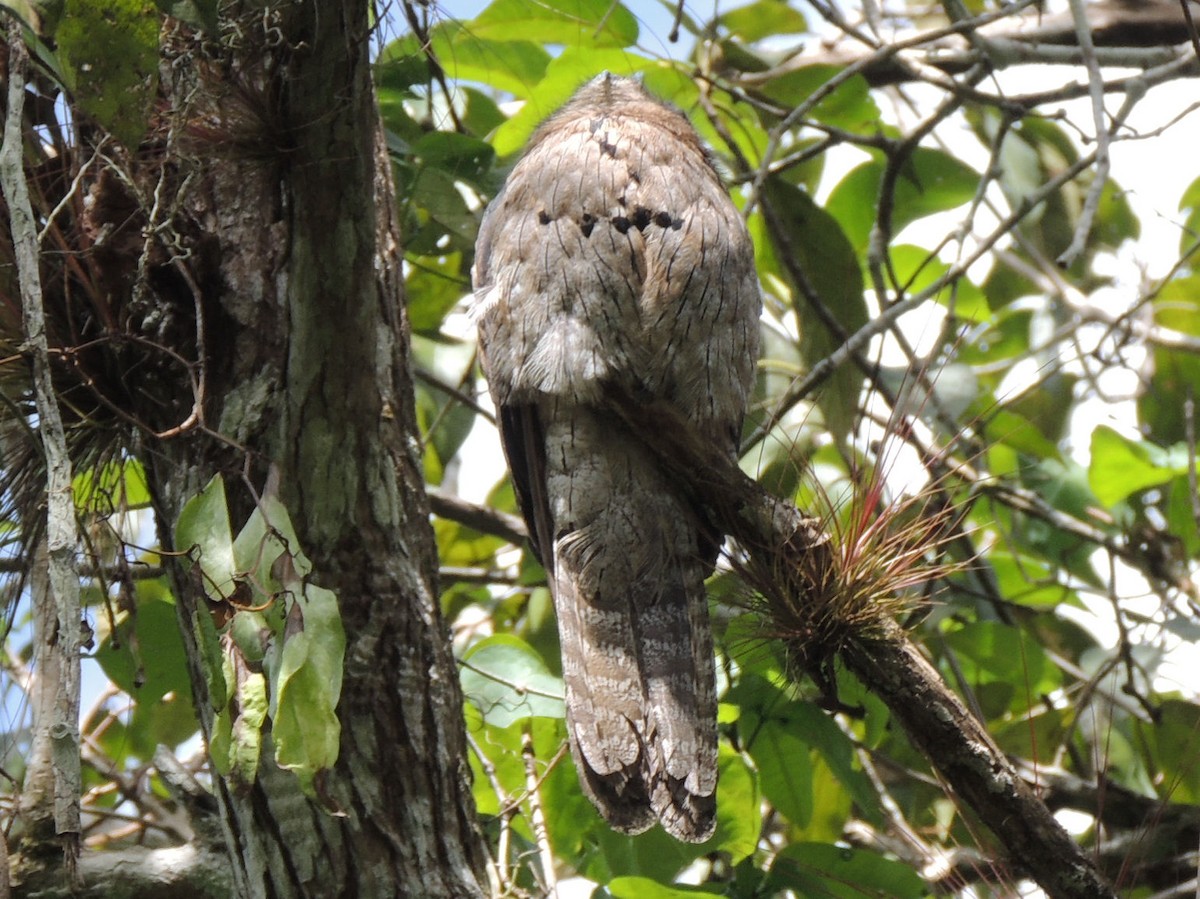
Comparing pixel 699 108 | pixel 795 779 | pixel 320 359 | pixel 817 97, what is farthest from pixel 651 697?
pixel 699 108

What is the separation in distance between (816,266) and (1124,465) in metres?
0.94

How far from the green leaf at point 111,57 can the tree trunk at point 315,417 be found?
10 centimetres

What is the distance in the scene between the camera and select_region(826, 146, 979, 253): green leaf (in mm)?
3234

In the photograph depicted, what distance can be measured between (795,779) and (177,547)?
1.42 m

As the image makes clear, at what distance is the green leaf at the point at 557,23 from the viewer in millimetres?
2926

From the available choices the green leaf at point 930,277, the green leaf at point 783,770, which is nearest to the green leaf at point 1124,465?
the green leaf at point 930,277

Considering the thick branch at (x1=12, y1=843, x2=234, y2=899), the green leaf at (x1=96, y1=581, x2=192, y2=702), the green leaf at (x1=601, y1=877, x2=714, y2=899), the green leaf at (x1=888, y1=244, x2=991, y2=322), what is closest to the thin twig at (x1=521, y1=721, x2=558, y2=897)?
the green leaf at (x1=601, y1=877, x2=714, y2=899)

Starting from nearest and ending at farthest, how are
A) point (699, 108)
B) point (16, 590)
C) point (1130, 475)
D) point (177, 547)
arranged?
1. point (177, 547)
2. point (16, 590)
3. point (1130, 475)
4. point (699, 108)

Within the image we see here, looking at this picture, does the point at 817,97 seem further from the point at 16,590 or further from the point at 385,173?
the point at 16,590

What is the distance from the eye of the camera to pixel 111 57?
5.24 feet

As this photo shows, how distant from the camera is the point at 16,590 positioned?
2.14m

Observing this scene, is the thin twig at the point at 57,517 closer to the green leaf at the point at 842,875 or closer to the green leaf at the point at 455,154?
the green leaf at the point at 455,154

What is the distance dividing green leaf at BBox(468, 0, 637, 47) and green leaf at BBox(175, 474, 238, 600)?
1.71 m

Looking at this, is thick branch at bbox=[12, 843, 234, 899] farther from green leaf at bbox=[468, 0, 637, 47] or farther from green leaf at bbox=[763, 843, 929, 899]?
green leaf at bbox=[468, 0, 637, 47]
